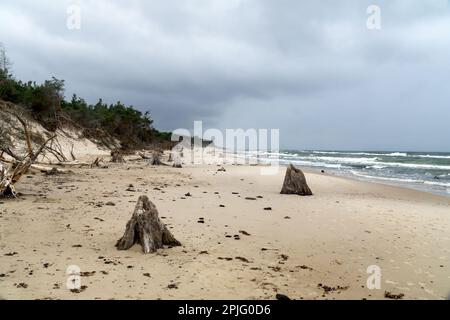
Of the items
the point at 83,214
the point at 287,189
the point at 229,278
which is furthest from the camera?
the point at 287,189

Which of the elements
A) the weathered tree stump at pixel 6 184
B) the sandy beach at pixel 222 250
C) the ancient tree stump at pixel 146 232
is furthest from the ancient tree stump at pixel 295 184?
the weathered tree stump at pixel 6 184

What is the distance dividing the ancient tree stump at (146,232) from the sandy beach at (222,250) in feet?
0.61

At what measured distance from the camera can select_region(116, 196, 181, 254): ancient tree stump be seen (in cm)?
584

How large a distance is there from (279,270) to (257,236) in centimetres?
184

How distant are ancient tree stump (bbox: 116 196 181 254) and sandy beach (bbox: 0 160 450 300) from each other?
0.19 meters

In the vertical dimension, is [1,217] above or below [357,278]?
above

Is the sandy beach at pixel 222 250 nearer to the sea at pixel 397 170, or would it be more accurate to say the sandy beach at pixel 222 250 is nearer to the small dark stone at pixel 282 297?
the small dark stone at pixel 282 297

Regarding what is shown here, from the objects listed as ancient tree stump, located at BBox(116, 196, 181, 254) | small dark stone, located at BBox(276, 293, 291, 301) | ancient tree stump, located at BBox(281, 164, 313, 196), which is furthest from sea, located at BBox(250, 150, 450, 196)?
small dark stone, located at BBox(276, 293, 291, 301)

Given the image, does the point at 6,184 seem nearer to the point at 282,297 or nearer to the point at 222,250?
the point at 222,250

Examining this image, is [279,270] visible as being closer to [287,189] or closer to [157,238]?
[157,238]

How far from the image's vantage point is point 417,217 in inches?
388

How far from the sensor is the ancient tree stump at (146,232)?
584 cm

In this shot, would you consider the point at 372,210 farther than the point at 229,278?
Yes
